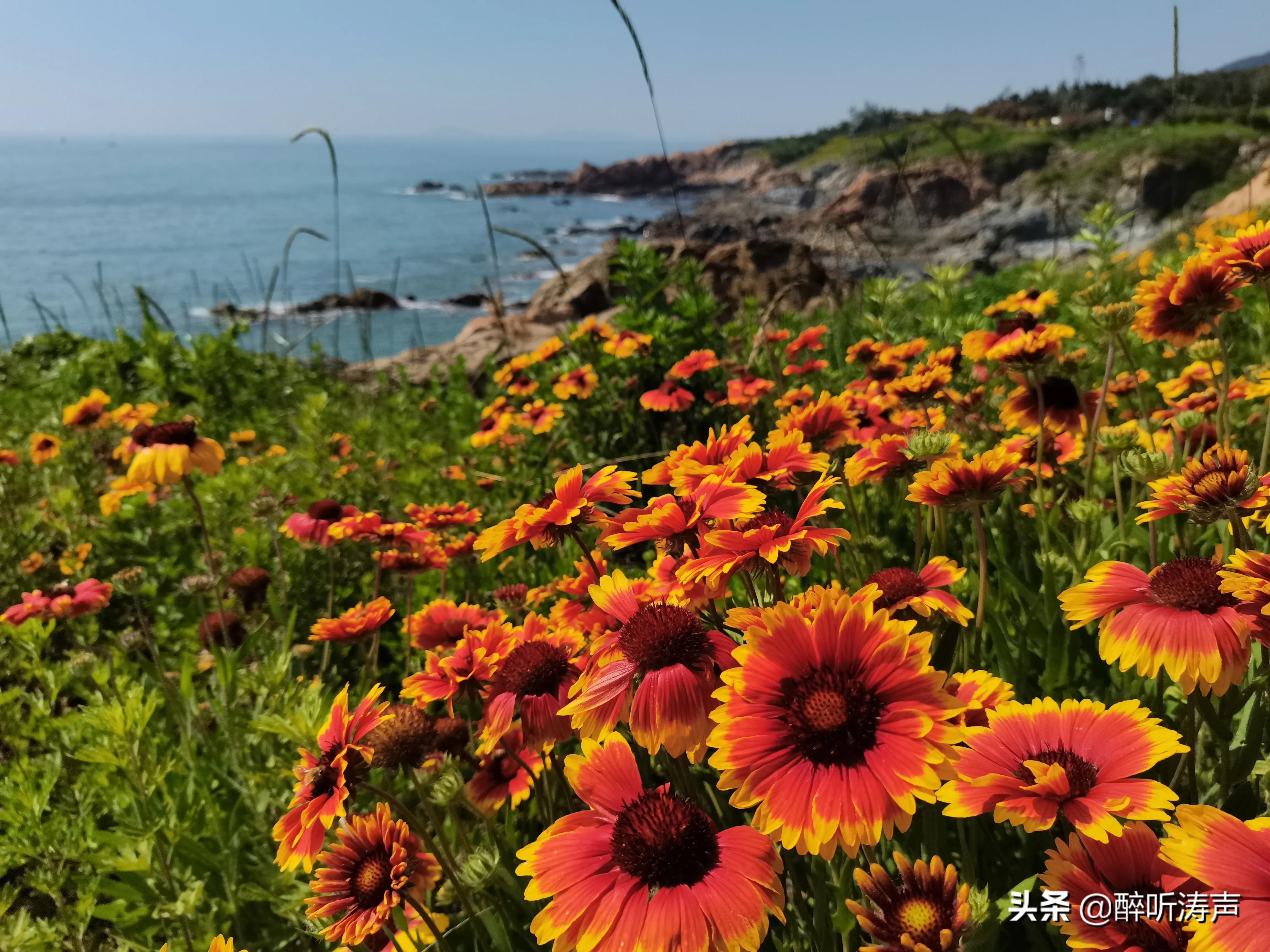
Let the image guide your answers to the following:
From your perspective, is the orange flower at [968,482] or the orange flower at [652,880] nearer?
the orange flower at [652,880]

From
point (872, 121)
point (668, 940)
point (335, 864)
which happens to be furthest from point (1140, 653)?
point (872, 121)

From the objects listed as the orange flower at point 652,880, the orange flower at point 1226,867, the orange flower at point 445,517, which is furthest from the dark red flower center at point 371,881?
the orange flower at point 445,517

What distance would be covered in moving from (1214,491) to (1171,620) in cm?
25

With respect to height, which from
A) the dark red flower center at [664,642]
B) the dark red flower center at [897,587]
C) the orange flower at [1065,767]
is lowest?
the orange flower at [1065,767]

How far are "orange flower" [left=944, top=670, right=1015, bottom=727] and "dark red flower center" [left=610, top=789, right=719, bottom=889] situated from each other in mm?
336

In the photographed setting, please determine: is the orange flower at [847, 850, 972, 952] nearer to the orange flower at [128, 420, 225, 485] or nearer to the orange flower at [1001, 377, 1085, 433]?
the orange flower at [1001, 377, 1085, 433]

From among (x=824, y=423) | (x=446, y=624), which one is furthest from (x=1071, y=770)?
(x=446, y=624)

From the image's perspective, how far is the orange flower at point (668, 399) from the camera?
10.1 ft

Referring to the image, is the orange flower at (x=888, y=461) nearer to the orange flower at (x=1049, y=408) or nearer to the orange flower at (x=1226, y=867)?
the orange flower at (x=1049, y=408)

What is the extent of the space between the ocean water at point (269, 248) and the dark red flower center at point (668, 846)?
3374 mm

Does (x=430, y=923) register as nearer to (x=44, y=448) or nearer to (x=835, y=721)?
(x=835, y=721)

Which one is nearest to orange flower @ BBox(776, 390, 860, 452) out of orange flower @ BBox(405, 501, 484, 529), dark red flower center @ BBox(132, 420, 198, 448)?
orange flower @ BBox(405, 501, 484, 529)

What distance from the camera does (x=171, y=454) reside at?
205 cm

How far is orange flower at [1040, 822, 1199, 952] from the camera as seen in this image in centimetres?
64
